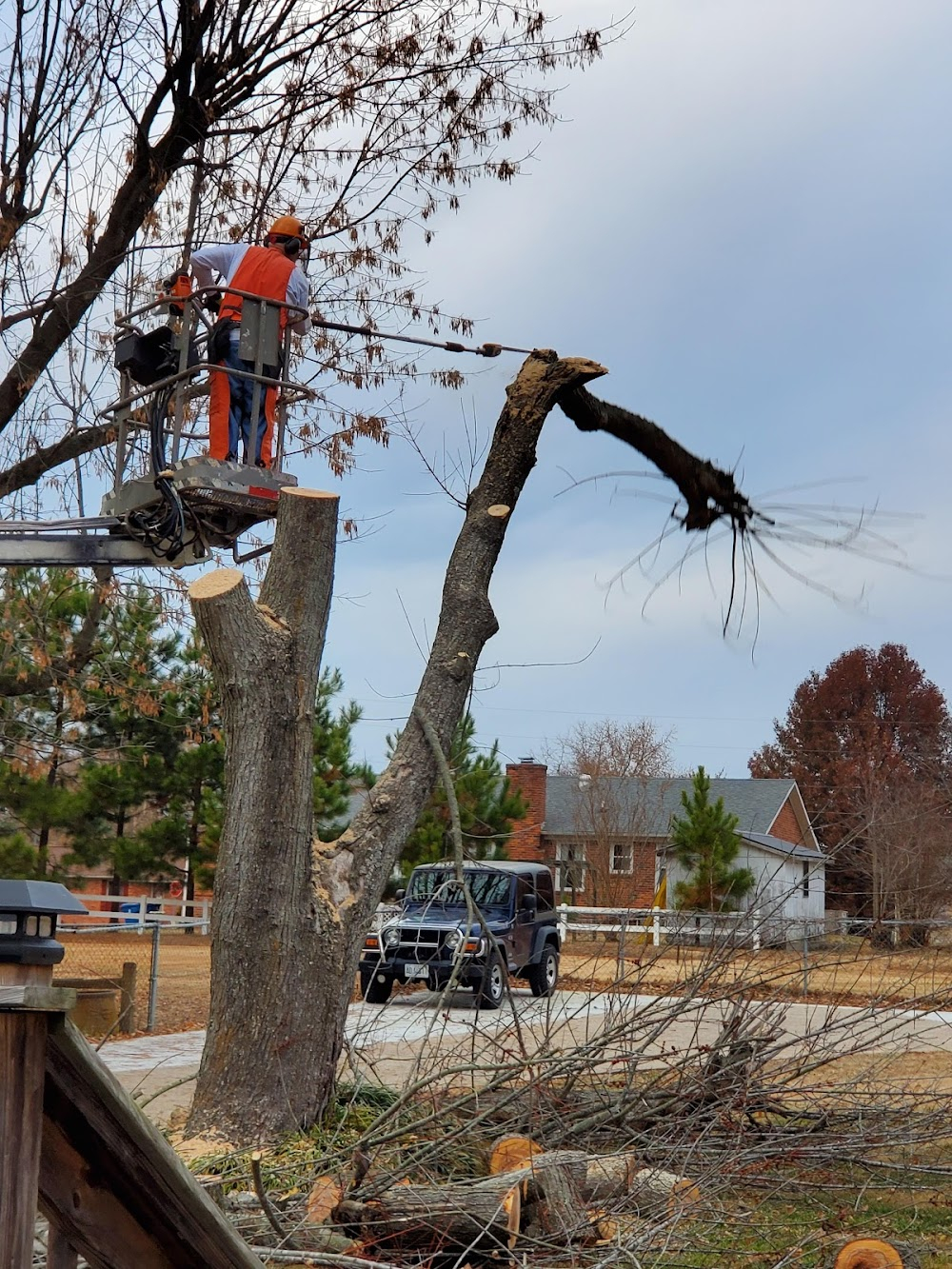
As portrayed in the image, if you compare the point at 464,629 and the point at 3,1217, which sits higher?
the point at 464,629

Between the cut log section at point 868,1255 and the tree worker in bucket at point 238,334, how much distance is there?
474 cm

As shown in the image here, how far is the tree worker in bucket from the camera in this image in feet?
24.6

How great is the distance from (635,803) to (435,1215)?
30.7 m

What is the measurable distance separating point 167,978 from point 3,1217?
20110mm

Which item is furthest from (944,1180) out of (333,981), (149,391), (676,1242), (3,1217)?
(3,1217)

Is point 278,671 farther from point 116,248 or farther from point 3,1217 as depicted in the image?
point 116,248

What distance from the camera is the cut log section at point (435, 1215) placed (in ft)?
15.9

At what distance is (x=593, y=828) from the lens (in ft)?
116

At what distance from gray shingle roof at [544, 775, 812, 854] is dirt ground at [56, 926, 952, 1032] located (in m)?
9.38

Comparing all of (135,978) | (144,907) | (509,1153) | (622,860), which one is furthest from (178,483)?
(622,860)

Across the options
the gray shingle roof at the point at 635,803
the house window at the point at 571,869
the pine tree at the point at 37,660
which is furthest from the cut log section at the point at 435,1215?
the gray shingle roof at the point at 635,803

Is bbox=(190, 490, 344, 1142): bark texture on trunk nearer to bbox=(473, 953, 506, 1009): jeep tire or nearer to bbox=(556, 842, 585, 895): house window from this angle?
bbox=(473, 953, 506, 1009): jeep tire

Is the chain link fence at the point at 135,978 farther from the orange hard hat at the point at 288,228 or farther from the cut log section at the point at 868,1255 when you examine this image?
the orange hard hat at the point at 288,228

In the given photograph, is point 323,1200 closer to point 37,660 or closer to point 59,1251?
point 59,1251
